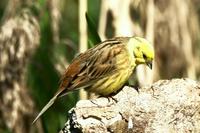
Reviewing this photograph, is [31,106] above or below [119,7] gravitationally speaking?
below

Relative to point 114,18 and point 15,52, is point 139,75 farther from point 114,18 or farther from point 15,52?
point 15,52

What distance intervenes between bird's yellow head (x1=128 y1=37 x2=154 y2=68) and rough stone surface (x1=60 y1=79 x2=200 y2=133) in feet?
3.01

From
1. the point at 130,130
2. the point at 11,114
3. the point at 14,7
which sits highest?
the point at 14,7

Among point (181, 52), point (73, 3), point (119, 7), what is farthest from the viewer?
point (73, 3)

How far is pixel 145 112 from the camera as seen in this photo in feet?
9.20

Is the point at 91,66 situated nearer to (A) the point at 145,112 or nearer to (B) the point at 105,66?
(B) the point at 105,66

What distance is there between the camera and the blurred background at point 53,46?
438 cm

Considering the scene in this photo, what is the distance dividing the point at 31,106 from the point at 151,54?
1.23 metres

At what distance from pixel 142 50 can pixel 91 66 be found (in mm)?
314

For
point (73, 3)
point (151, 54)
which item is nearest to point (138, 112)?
point (151, 54)

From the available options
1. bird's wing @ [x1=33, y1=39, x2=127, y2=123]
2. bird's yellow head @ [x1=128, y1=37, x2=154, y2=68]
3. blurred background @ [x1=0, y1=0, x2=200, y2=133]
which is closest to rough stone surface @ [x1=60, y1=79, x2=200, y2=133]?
bird's wing @ [x1=33, y1=39, x2=127, y2=123]

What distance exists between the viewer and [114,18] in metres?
4.68

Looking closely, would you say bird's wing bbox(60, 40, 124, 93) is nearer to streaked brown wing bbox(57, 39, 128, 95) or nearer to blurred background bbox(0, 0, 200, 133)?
streaked brown wing bbox(57, 39, 128, 95)

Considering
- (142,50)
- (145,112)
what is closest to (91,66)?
(142,50)
